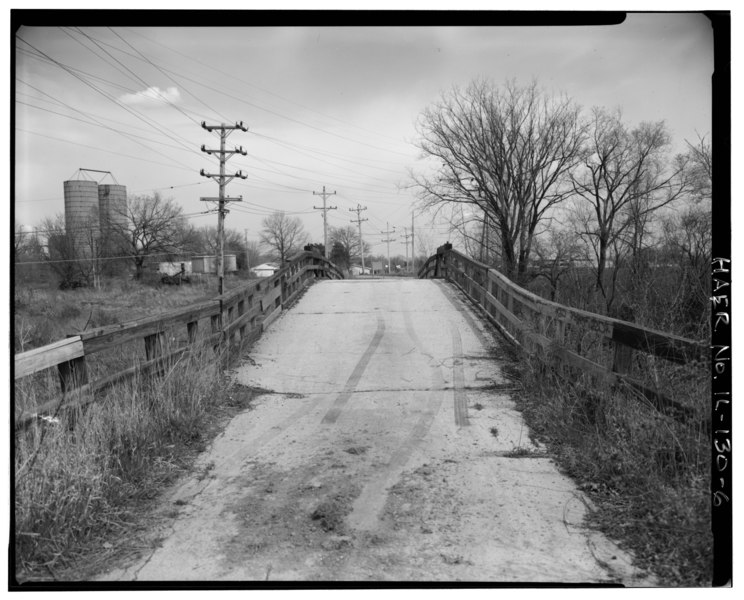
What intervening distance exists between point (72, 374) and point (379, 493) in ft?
7.58

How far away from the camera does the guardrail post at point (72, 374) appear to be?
390cm

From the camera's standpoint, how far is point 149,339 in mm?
5227

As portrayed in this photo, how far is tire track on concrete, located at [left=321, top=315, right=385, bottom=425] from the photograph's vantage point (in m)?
5.16

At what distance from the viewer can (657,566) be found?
2658 millimetres

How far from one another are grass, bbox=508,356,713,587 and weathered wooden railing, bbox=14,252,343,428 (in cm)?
331

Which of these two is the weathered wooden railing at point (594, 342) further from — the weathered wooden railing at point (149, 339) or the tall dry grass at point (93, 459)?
the weathered wooden railing at point (149, 339)

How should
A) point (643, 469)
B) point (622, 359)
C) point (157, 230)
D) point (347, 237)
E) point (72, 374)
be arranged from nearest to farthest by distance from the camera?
point (643, 469)
point (72, 374)
point (622, 359)
point (157, 230)
point (347, 237)

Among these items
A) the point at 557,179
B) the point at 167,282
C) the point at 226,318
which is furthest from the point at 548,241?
the point at 167,282

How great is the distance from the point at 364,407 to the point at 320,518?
6.95 ft

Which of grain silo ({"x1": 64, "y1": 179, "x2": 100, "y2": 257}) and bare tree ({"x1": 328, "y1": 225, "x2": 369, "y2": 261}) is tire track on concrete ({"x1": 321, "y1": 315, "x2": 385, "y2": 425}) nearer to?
grain silo ({"x1": 64, "y1": 179, "x2": 100, "y2": 257})

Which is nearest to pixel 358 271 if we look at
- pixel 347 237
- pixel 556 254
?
pixel 347 237

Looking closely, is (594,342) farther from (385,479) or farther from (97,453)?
(97,453)

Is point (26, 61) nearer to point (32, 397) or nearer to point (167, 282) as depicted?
point (32, 397)

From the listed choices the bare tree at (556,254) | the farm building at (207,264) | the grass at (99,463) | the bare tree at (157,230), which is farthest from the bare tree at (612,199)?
the farm building at (207,264)
